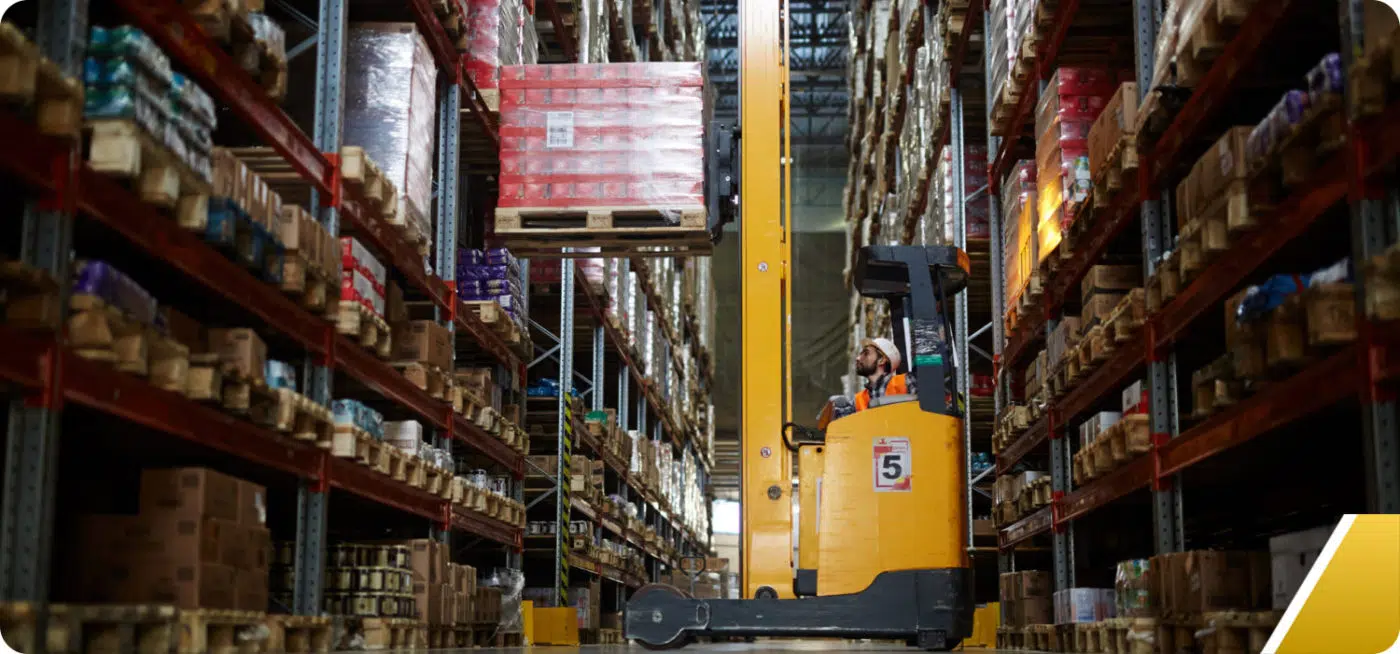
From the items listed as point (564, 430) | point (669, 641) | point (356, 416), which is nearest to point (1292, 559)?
point (669, 641)

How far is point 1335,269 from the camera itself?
4523 millimetres

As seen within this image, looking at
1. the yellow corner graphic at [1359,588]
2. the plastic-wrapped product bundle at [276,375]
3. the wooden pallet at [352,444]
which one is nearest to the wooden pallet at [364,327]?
the wooden pallet at [352,444]

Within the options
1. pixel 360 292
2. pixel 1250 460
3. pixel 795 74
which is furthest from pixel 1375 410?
pixel 795 74

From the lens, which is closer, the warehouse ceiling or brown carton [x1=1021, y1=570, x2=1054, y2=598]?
brown carton [x1=1021, y1=570, x2=1054, y2=598]

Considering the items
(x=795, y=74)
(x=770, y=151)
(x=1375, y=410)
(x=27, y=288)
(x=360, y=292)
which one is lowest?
(x=1375, y=410)

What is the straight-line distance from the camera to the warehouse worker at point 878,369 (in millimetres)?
7207

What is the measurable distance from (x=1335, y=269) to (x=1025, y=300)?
4.80 meters

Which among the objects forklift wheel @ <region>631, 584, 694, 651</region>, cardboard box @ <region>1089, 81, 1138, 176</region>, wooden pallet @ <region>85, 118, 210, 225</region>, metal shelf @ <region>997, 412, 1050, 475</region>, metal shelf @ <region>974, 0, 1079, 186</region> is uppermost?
metal shelf @ <region>974, 0, 1079, 186</region>

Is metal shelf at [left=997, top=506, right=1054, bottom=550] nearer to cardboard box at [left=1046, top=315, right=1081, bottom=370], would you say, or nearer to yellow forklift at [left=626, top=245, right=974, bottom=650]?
cardboard box at [left=1046, top=315, right=1081, bottom=370]

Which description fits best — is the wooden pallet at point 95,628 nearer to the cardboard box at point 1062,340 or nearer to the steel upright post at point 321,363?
the steel upright post at point 321,363

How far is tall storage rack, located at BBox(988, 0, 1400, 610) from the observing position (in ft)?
13.9

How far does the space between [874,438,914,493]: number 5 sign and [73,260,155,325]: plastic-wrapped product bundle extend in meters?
3.40

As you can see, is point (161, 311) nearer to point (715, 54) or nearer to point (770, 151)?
point (770, 151)

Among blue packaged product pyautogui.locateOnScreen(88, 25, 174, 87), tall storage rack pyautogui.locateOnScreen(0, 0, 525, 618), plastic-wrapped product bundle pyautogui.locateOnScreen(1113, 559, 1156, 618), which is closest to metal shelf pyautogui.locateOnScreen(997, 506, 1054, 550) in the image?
plastic-wrapped product bundle pyautogui.locateOnScreen(1113, 559, 1156, 618)
